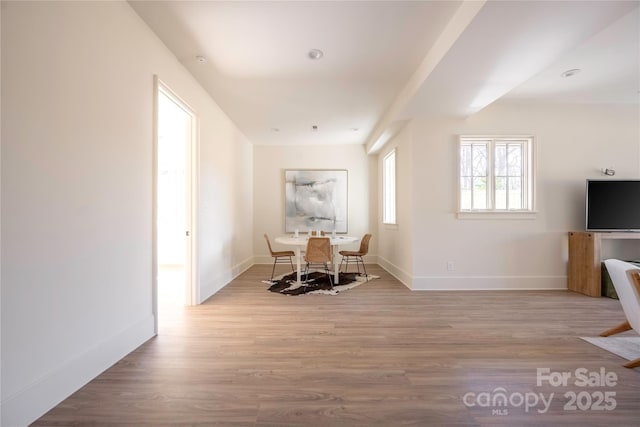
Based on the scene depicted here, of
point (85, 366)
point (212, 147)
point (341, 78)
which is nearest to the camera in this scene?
point (85, 366)

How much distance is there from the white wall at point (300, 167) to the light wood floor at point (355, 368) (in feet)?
10.9

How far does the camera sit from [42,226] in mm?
1549

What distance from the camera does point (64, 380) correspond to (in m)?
1.67

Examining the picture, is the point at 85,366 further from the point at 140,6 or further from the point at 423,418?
the point at 140,6

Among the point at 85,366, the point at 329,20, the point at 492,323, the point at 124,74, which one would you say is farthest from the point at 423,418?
the point at 124,74

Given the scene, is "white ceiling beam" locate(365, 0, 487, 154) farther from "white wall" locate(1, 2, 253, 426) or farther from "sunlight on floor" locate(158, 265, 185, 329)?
"sunlight on floor" locate(158, 265, 185, 329)

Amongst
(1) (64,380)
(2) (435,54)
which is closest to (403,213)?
(2) (435,54)

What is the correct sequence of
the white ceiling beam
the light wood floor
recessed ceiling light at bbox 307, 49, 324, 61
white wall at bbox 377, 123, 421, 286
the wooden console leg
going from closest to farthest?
the light wood floor, the white ceiling beam, the wooden console leg, recessed ceiling light at bbox 307, 49, 324, 61, white wall at bbox 377, 123, 421, 286

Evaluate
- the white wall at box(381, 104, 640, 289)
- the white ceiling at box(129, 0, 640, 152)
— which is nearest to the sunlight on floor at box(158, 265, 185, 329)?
the white ceiling at box(129, 0, 640, 152)

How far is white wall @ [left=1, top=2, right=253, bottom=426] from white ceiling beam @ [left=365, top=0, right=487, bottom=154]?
8.44ft

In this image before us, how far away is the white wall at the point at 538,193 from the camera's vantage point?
4219 millimetres

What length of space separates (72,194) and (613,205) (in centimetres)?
609

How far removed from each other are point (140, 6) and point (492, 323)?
4.22 meters

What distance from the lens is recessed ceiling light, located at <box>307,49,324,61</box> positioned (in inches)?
110
